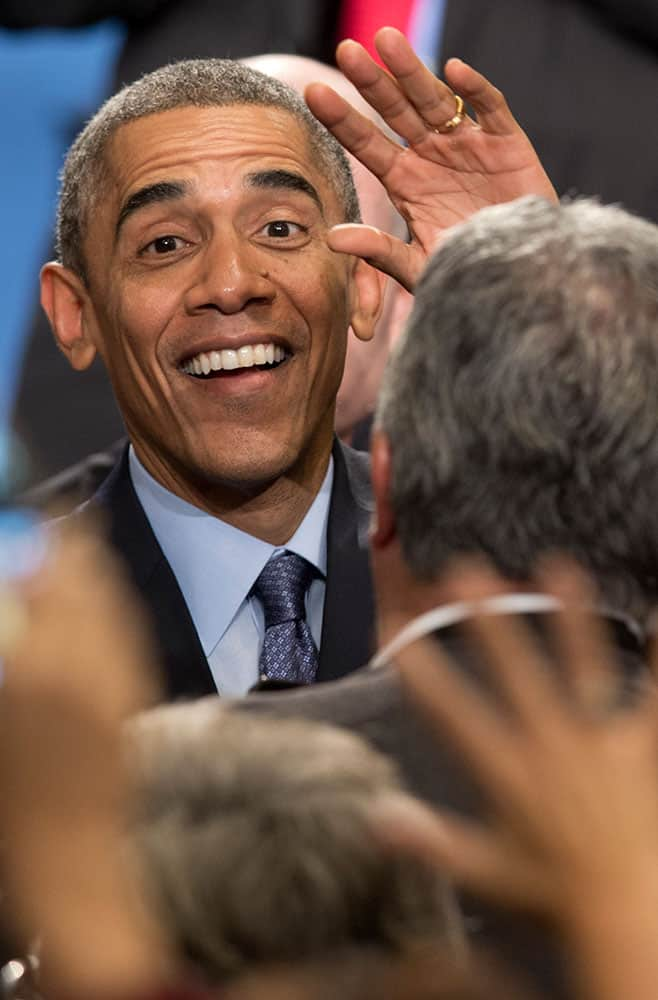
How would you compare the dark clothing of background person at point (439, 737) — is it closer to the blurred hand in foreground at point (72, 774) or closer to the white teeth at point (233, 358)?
the blurred hand in foreground at point (72, 774)

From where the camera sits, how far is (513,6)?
13.5ft

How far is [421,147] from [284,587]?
22.6 inches

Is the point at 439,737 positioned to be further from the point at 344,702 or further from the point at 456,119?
the point at 456,119

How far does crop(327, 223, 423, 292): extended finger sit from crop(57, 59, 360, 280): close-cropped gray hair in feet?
0.89

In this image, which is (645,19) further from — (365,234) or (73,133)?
(365,234)

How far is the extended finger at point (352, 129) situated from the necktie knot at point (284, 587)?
50 cm

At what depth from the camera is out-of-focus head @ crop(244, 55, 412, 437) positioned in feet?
10.0

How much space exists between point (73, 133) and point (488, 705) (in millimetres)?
3061

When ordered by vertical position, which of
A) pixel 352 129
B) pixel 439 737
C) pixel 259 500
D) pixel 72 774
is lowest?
pixel 259 500

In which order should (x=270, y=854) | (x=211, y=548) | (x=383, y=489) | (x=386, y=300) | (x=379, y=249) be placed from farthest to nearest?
(x=386, y=300)
(x=211, y=548)
(x=379, y=249)
(x=383, y=489)
(x=270, y=854)

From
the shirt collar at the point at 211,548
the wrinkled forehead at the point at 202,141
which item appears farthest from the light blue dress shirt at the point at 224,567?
the wrinkled forehead at the point at 202,141

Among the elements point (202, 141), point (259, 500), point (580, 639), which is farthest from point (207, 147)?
point (580, 639)

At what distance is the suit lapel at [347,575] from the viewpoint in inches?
83.7

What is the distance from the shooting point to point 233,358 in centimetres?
225
